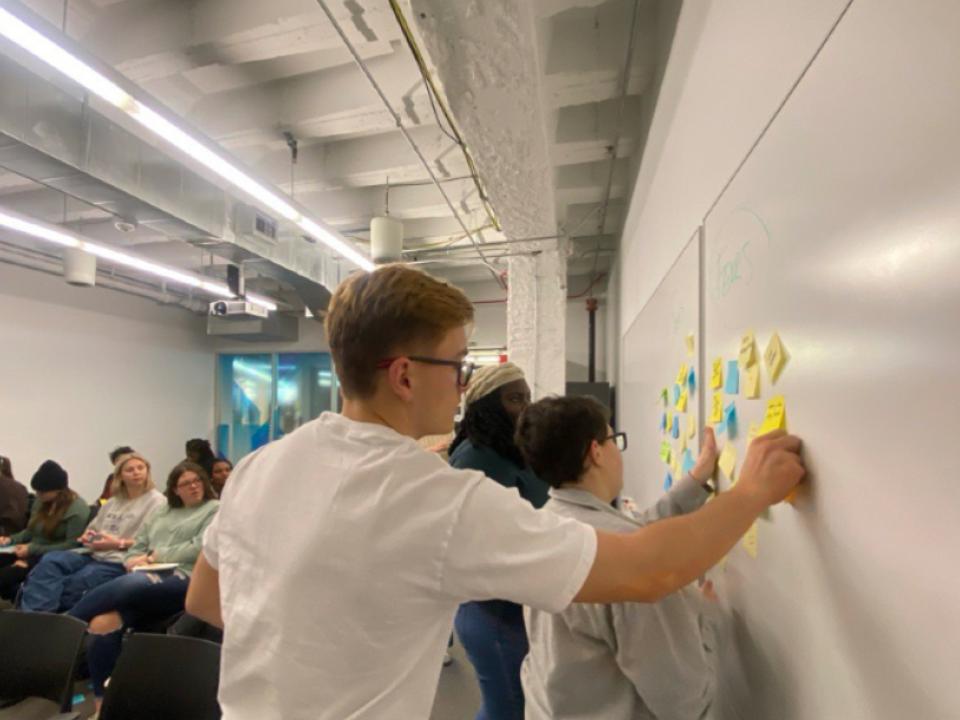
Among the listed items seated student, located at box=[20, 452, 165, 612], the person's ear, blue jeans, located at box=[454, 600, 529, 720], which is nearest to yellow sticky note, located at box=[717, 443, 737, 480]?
the person's ear

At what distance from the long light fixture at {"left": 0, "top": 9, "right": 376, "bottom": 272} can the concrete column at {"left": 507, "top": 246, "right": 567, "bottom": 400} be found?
1.69 meters

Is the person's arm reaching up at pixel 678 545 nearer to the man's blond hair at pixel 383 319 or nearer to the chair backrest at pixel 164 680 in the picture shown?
the man's blond hair at pixel 383 319

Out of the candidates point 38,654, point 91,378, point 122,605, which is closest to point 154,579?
point 122,605

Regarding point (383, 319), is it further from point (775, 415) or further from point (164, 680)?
point (164, 680)

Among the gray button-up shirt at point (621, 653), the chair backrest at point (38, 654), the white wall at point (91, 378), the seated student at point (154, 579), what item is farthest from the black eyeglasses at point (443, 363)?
the white wall at point (91, 378)

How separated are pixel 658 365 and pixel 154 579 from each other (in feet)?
9.08

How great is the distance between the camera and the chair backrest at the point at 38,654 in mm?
1677

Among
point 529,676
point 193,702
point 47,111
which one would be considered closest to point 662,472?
point 529,676

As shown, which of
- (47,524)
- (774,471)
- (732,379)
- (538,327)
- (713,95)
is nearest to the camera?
(774,471)

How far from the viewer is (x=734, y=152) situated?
1.05 m

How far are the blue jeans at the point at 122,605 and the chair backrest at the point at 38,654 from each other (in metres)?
0.86

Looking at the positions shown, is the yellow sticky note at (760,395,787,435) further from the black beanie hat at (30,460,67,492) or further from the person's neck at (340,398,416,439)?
the black beanie hat at (30,460,67,492)

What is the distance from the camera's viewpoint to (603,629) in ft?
3.12

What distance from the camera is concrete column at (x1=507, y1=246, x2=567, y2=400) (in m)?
4.07
